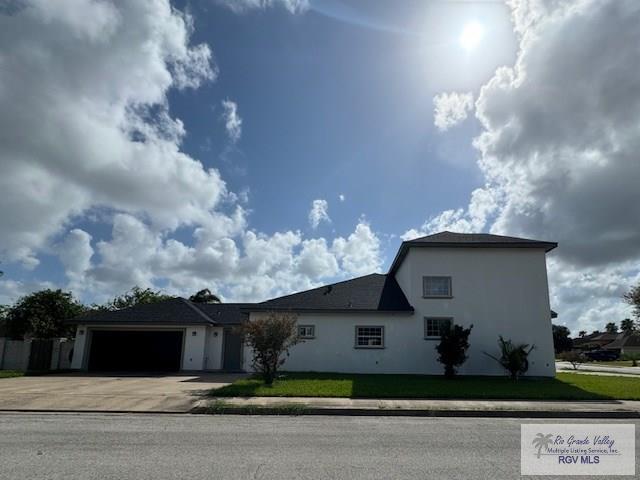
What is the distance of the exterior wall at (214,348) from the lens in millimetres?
24859

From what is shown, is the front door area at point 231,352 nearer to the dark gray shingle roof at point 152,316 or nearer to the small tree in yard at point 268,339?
the dark gray shingle roof at point 152,316

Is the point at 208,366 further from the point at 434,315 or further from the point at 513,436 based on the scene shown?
the point at 513,436

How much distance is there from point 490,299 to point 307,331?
920 cm

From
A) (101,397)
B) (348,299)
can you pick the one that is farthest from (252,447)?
(348,299)

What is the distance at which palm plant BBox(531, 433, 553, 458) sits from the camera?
A: 6949 millimetres

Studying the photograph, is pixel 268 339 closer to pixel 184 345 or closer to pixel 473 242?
pixel 184 345

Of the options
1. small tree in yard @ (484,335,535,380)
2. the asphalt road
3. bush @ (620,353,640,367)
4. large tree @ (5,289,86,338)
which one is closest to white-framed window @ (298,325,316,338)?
small tree in yard @ (484,335,535,380)

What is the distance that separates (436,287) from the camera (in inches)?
856

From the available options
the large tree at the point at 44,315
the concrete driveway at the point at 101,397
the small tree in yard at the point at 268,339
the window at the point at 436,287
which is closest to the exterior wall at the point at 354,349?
the window at the point at 436,287

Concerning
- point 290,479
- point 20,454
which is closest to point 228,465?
point 290,479

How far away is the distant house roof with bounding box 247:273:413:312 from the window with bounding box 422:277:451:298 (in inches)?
46.4

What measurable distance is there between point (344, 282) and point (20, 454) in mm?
19833

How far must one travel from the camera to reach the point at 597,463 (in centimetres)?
604

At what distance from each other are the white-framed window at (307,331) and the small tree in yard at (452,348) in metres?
5.99
